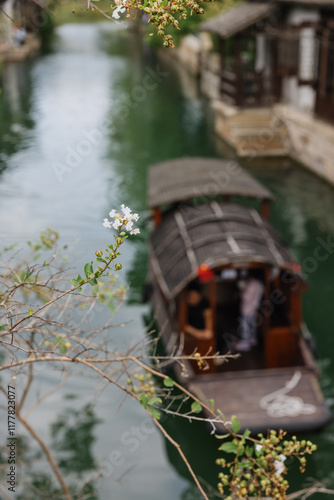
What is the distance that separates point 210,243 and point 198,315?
4.28ft

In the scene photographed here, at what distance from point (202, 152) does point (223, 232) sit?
13296 millimetres

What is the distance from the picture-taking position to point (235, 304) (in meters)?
11.4

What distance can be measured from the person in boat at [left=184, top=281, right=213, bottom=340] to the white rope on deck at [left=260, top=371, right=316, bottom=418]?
1.15 meters

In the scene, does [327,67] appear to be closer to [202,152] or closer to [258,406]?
[202,152]

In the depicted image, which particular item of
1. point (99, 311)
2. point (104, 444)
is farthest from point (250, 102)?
point (104, 444)

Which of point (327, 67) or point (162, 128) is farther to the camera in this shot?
point (162, 128)

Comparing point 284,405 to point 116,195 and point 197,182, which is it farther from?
point 116,195

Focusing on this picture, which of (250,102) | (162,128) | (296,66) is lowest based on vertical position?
(162,128)

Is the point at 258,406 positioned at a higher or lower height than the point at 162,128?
higher

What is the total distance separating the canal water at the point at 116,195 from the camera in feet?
28.8

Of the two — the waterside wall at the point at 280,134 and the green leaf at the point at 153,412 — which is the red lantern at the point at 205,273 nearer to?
the green leaf at the point at 153,412

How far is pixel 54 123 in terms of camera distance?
25.5 metres

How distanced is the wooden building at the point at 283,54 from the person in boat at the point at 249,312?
404 inches

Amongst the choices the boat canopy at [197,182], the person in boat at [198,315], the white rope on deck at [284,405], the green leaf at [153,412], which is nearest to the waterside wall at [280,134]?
the boat canopy at [197,182]
